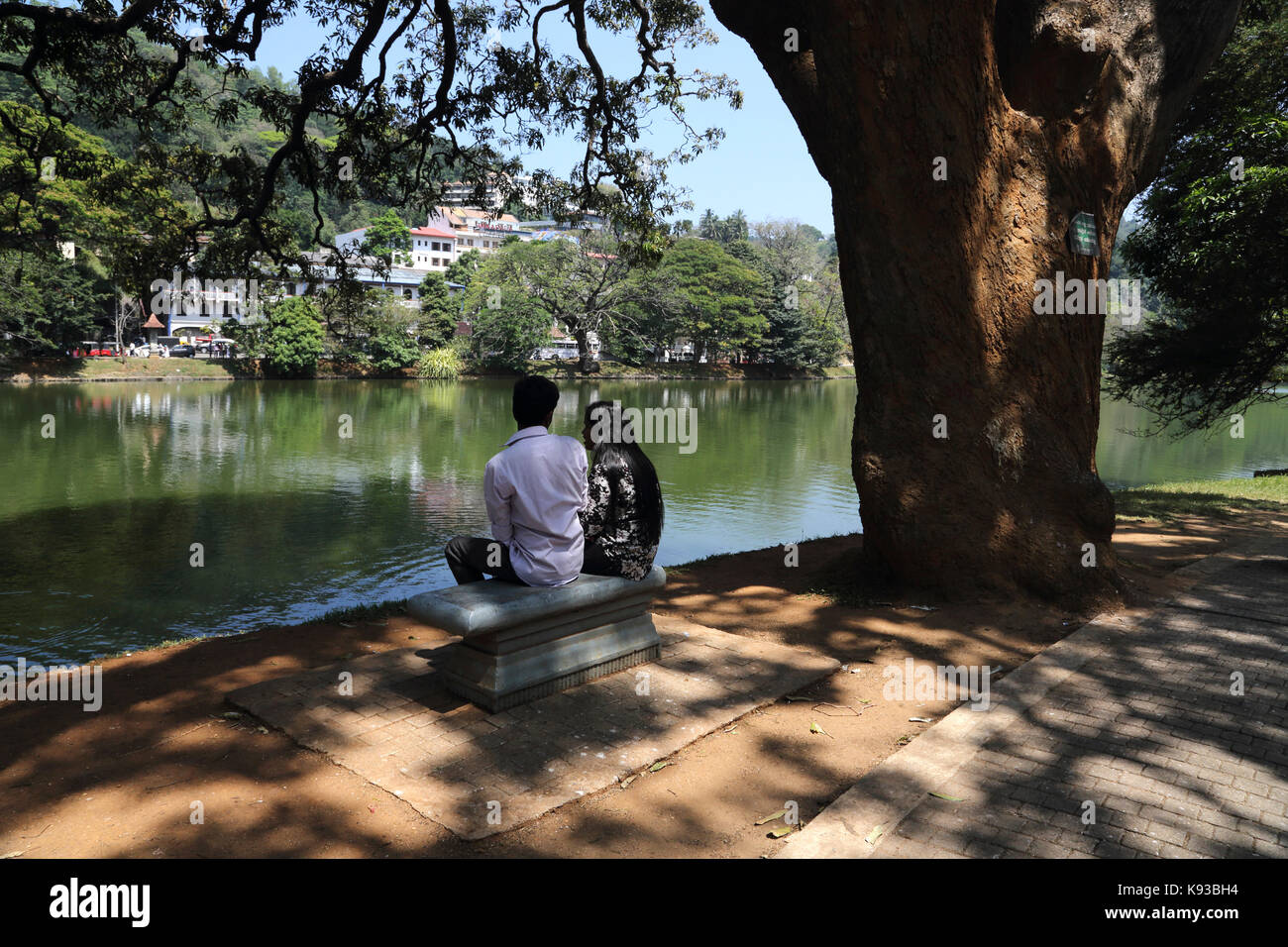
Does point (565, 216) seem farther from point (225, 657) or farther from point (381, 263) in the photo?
point (225, 657)

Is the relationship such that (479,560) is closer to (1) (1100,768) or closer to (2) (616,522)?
(2) (616,522)

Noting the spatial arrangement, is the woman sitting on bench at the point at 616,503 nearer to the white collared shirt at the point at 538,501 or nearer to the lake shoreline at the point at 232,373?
the white collared shirt at the point at 538,501

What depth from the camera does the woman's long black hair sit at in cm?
429

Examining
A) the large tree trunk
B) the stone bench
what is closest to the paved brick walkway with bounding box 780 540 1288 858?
the large tree trunk

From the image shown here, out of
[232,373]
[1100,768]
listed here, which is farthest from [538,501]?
[232,373]

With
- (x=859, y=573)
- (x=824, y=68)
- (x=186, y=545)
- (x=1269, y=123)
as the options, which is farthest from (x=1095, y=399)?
(x=186, y=545)

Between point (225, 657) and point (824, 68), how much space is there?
16.8ft

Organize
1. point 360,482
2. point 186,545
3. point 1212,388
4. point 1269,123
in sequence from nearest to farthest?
point 1269,123
point 186,545
point 1212,388
point 360,482

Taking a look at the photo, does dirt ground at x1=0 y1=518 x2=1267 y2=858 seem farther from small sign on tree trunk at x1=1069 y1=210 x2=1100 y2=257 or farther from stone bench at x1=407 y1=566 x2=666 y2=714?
small sign on tree trunk at x1=1069 y1=210 x2=1100 y2=257

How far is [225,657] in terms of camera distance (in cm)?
495

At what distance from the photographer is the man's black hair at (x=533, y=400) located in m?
3.93

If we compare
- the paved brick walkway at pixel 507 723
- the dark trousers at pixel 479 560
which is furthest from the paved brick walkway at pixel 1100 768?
the dark trousers at pixel 479 560

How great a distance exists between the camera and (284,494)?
14547 mm

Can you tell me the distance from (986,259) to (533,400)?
3.20 metres
